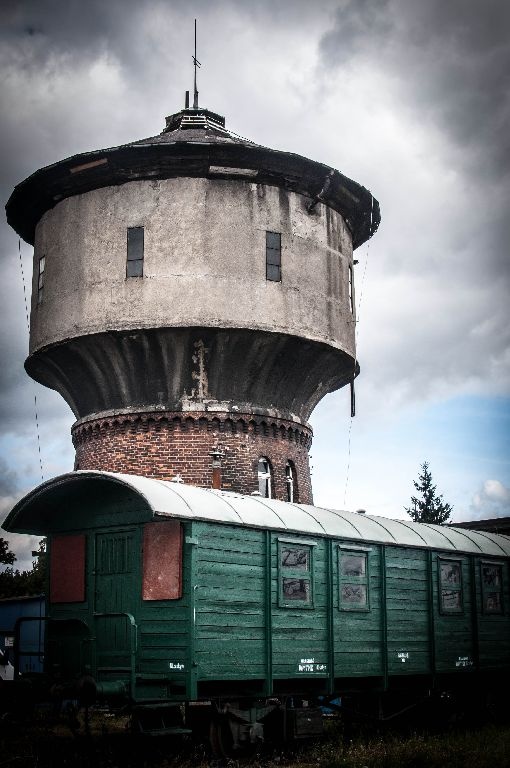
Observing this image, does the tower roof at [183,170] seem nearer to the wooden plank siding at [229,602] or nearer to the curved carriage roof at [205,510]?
the curved carriage roof at [205,510]

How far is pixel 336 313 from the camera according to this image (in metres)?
20.1

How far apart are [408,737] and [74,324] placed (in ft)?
32.4

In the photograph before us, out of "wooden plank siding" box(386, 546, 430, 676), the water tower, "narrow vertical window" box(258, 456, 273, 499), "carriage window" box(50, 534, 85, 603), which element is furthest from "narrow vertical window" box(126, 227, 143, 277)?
"wooden plank siding" box(386, 546, 430, 676)

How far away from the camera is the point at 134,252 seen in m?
18.9

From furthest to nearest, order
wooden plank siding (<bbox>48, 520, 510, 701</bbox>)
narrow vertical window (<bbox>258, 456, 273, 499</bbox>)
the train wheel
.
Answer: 1. narrow vertical window (<bbox>258, 456, 273, 499</bbox>)
2. the train wheel
3. wooden plank siding (<bbox>48, 520, 510, 701</bbox>)

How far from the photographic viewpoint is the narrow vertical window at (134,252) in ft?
61.5

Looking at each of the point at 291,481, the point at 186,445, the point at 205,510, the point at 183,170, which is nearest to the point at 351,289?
the point at 291,481

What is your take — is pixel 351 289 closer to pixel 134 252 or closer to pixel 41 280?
pixel 134 252

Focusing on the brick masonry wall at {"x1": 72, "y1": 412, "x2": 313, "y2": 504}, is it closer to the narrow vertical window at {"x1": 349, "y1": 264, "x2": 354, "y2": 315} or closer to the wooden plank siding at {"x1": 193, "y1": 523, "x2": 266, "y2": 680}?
the narrow vertical window at {"x1": 349, "y1": 264, "x2": 354, "y2": 315}

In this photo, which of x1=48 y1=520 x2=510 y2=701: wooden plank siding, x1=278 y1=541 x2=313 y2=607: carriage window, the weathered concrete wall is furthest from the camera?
the weathered concrete wall

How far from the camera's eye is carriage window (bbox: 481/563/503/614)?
17344mm

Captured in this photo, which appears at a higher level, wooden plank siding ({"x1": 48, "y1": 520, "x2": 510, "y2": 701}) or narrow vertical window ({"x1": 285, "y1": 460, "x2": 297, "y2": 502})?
narrow vertical window ({"x1": 285, "y1": 460, "x2": 297, "y2": 502})

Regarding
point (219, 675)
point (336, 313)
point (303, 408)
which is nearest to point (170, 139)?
point (336, 313)

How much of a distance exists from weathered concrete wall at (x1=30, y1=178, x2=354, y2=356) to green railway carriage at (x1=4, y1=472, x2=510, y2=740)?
5125 millimetres
